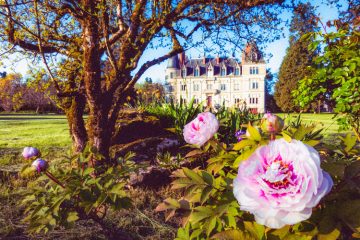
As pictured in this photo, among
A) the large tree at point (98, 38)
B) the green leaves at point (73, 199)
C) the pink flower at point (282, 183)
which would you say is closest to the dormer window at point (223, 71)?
the large tree at point (98, 38)

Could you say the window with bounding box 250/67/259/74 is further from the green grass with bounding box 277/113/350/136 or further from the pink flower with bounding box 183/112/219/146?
the pink flower with bounding box 183/112/219/146

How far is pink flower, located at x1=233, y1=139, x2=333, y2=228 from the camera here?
653 millimetres

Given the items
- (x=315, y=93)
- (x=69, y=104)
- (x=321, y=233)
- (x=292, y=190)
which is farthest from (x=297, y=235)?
(x=69, y=104)

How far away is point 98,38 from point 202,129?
3.64 m

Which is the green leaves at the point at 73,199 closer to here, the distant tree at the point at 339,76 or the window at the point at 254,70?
the distant tree at the point at 339,76

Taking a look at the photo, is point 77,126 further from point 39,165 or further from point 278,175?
point 278,175

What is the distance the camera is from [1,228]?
2.61 meters

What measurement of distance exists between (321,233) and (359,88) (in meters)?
2.62

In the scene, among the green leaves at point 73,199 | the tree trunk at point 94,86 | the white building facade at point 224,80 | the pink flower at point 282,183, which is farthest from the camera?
the white building facade at point 224,80

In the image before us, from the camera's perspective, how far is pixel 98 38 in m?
4.31

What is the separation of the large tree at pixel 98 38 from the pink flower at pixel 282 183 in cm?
337

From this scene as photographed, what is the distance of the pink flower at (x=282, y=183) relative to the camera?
25.7 inches

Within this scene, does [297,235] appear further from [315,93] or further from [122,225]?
[315,93]

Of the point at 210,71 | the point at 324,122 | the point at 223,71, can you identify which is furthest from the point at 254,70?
the point at 324,122
